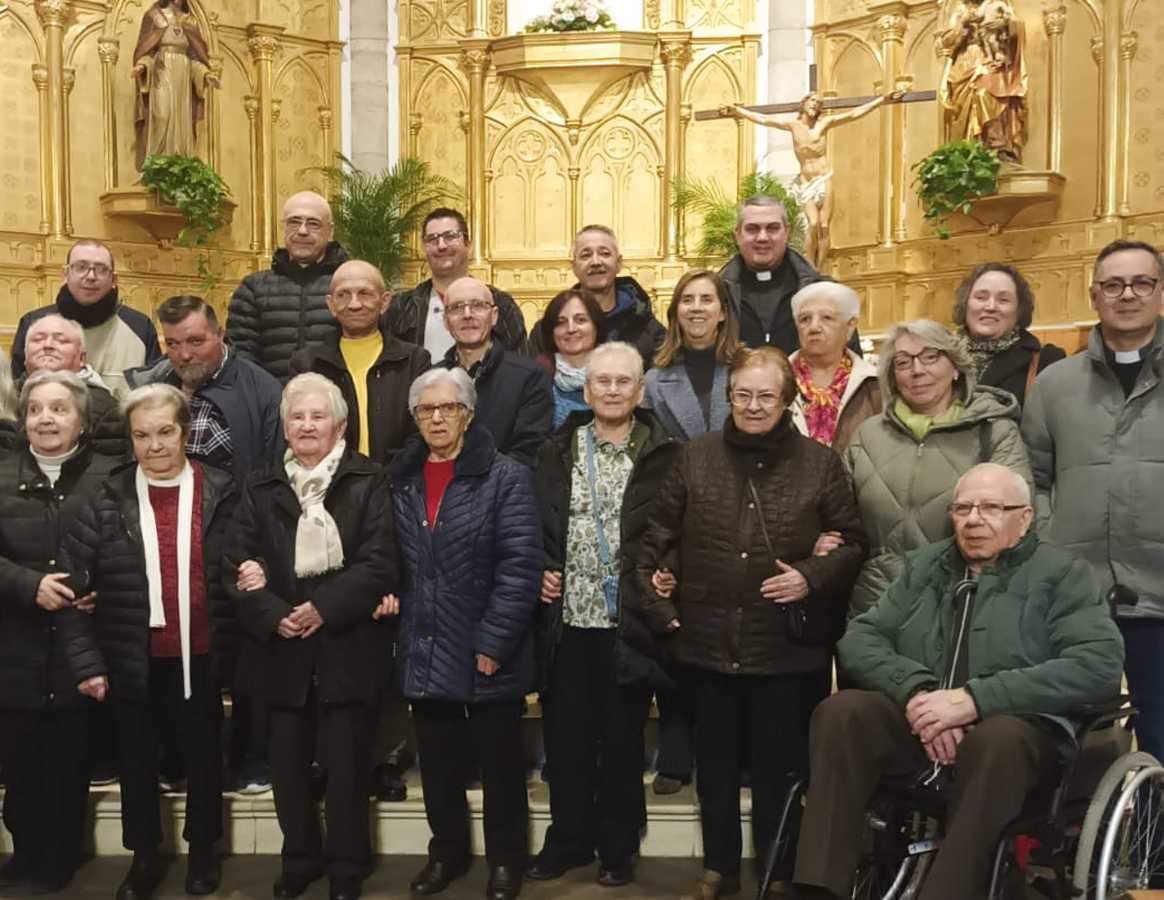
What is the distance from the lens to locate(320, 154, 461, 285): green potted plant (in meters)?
9.91

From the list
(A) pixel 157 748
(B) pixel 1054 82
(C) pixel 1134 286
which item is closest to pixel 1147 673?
(C) pixel 1134 286

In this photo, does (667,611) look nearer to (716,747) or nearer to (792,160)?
(716,747)

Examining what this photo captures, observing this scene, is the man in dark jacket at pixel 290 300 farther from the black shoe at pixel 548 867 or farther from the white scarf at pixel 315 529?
the black shoe at pixel 548 867

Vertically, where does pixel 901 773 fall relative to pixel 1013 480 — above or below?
below

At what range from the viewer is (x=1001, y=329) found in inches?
159

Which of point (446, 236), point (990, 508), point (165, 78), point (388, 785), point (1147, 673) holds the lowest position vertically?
point (388, 785)

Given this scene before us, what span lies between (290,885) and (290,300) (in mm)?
1905

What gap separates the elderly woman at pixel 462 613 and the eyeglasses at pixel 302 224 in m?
1.12

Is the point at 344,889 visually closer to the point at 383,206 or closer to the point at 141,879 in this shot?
the point at 141,879

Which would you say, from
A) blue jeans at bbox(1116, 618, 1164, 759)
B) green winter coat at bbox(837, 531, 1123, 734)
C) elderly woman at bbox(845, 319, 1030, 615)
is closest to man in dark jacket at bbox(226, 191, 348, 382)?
elderly woman at bbox(845, 319, 1030, 615)

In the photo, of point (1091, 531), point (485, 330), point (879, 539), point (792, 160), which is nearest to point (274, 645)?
point (485, 330)

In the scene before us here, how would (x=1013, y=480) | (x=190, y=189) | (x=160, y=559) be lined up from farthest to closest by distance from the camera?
(x=190, y=189)
(x=160, y=559)
(x=1013, y=480)

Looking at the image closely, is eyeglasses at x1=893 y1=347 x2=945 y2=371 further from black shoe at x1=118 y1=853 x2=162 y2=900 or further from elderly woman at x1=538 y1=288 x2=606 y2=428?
black shoe at x1=118 y1=853 x2=162 y2=900

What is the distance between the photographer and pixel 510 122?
1062 centimetres
